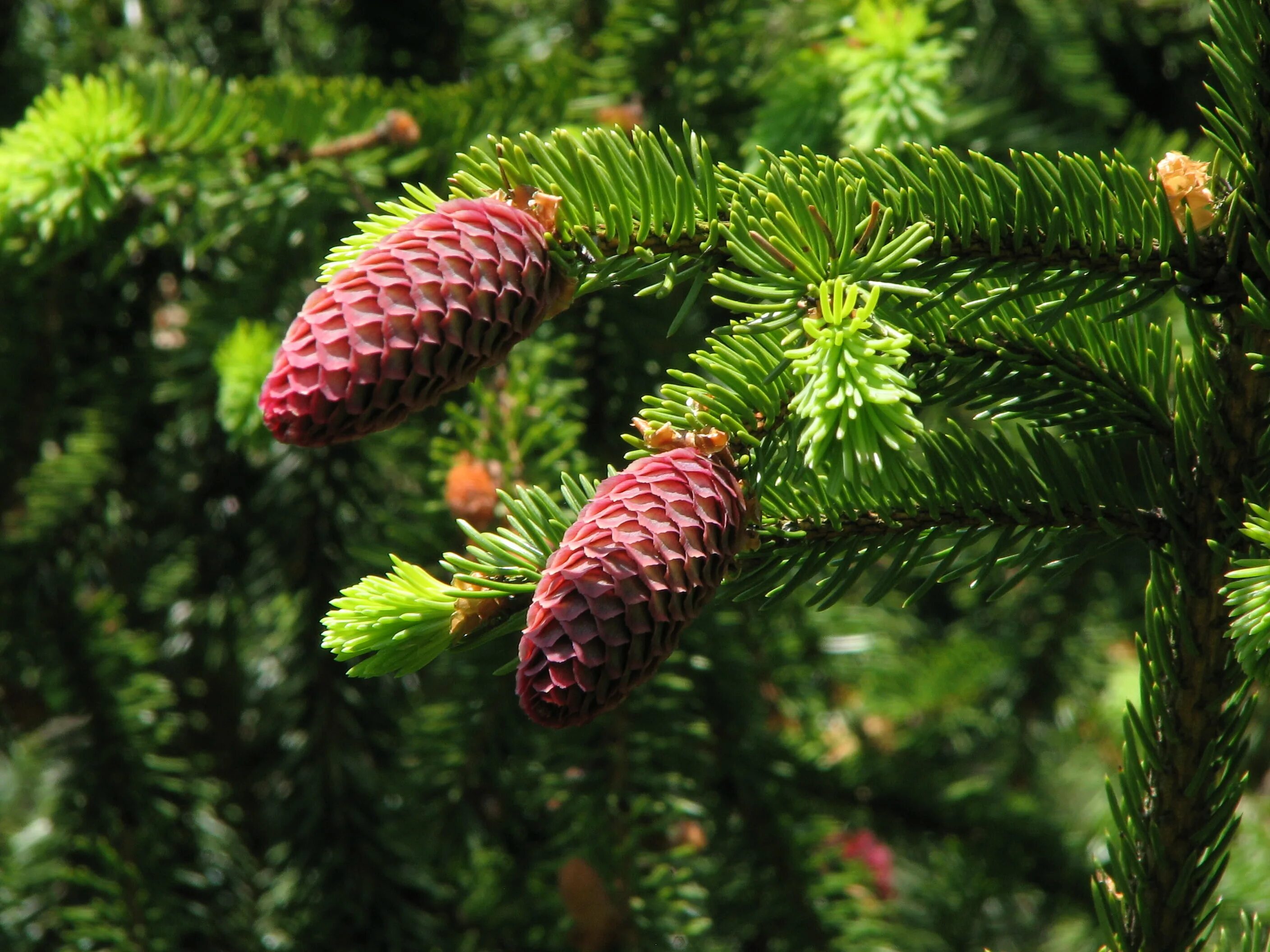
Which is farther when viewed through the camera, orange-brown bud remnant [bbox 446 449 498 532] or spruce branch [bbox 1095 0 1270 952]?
orange-brown bud remnant [bbox 446 449 498 532]

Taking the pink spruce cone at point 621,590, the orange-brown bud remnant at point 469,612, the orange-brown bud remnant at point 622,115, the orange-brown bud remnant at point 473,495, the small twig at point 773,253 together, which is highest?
the small twig at point 773,253

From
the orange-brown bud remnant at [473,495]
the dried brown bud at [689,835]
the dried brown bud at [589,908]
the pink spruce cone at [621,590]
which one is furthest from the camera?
the dried brown bud at [689,835]

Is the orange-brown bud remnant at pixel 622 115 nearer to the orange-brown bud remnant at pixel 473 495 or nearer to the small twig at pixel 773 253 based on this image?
the orange-brown bud remnant at pixel 473 495

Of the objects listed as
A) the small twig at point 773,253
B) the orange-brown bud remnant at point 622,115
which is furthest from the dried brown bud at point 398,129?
the small twig at point 773,253

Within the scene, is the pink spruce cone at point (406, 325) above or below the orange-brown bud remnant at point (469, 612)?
above

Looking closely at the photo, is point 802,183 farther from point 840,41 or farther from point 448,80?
point 448,80

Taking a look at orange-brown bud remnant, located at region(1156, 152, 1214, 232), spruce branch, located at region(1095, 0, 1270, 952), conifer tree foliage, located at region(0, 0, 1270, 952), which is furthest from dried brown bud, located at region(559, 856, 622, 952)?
orange-brown bud remnant, located at region(1156, 152, 1214, 232)

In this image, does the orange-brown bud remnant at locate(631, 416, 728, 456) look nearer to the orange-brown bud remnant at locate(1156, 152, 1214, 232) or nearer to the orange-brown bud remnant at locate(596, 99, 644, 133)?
the orange-brown bud remnant at locate(1156, 152, 1214, 232)

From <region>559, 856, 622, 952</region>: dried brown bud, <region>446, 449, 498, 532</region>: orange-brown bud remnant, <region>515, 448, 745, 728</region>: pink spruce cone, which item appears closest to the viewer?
<region>515, 448, 745, 728</region>: pink spruce cone

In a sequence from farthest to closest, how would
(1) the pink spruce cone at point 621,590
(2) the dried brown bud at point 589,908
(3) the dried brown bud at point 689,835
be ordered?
(3) the dried brown bud at point 689,835
(2) the dried brown bud at point 589,908
(1) the pink spruce cone at point 621,590
